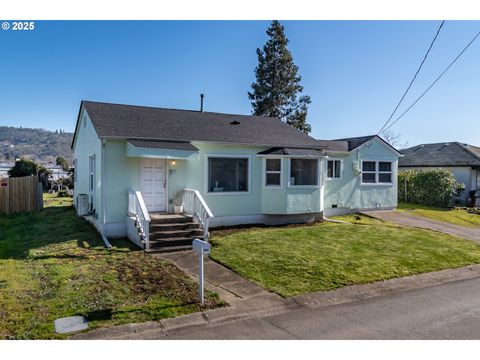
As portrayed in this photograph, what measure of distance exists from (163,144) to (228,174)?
2826mm

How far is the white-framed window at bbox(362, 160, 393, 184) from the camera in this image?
1739 cm

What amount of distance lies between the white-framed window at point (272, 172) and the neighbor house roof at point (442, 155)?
675 inches

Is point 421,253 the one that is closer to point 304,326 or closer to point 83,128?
point 304,326

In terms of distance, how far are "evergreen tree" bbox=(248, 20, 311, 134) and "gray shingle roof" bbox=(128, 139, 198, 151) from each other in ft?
74.0

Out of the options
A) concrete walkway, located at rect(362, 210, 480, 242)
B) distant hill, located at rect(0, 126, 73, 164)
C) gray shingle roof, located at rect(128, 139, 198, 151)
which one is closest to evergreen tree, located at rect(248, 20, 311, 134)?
concrete walkway, located at rect(362, 210, 480, 242)

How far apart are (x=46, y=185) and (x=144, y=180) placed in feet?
83.3

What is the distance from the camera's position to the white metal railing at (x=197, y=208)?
1042 centimetres

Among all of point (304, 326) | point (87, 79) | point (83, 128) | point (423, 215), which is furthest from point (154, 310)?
point (423, 215)

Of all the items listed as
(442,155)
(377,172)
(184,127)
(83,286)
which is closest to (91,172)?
(184,127)

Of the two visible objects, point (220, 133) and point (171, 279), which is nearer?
point (171, 279)

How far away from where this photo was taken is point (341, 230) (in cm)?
1261

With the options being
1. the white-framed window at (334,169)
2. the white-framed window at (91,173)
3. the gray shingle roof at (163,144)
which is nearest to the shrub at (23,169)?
the white-framed window at (91,173)

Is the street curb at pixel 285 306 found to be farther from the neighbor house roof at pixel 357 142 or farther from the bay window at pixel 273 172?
the neighbor house roof at pixel 357 142

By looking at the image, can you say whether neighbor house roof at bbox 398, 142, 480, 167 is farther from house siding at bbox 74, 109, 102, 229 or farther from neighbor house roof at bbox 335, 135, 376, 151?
house siding at bbox 74, 109, 102, 229
